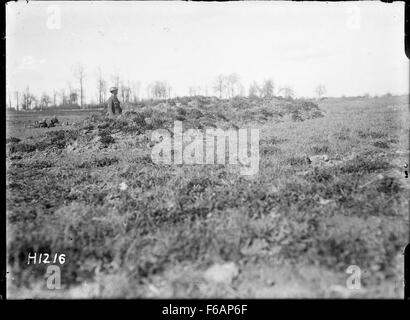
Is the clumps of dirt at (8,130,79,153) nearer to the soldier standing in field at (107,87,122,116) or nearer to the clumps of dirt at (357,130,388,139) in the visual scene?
the soldier standing in field at (107,87,122,116)

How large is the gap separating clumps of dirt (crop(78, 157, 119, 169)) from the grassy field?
5 centimetres

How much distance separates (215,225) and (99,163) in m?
4.93

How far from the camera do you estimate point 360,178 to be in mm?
6934

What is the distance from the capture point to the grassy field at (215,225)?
4723 mm

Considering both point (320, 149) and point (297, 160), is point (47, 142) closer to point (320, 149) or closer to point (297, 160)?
point (297, 160)

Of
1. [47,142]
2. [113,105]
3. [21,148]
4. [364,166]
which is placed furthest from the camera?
[113,105]

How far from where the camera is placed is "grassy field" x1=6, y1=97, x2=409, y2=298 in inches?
186

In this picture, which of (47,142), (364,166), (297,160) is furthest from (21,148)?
(364,166)

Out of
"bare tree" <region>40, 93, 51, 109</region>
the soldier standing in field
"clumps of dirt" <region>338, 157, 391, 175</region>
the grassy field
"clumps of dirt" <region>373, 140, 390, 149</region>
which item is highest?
"bare tree" <region>40, 93, 51, 109</region>

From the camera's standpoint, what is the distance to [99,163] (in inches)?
355

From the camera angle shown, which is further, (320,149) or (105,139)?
(105,139)

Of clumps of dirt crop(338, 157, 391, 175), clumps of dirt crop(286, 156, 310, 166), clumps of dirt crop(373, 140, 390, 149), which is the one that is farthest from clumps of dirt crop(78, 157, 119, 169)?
clumps of dirt crop(373, 140, 390, 149)
